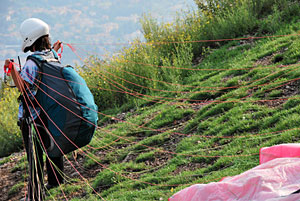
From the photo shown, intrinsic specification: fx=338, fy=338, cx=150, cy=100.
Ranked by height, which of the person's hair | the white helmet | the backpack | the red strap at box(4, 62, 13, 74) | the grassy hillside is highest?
the white helmet

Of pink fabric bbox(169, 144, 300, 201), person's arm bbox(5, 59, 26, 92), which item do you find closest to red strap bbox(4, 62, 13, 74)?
person's arm bbox(5, 59, 26, 92)

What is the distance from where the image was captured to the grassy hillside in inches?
162

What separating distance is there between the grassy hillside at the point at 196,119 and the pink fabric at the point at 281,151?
767 millimetres

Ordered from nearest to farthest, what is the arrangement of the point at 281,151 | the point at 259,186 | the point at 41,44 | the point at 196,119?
the point at 259,186 → the point at 281,151 → the point at 41,44 → the point at 196,119

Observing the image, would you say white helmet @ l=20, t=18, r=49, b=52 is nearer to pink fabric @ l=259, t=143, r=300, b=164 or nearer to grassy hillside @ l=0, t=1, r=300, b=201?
grassy hillside @ l=0, t=1, r=300, b=201

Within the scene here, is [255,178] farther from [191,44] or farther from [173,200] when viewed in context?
[191,44]

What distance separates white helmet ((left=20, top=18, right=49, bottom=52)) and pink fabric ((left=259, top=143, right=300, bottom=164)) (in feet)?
9.01

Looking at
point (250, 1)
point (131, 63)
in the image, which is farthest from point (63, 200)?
point (250, 1)

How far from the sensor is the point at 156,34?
10070 millimetres

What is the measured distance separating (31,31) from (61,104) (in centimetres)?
92

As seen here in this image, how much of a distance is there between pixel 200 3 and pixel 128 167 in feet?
22.2

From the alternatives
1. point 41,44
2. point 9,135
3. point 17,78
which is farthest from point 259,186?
point 9,135

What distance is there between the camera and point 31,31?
153 inches

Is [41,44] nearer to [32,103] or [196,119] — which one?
[32,103]
